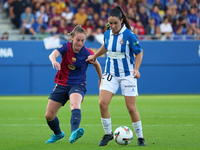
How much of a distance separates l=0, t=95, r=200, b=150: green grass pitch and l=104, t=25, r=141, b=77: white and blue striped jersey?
123 cm

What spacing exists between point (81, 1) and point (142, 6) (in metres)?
3.79

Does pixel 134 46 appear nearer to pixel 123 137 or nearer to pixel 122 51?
pixel 122 51

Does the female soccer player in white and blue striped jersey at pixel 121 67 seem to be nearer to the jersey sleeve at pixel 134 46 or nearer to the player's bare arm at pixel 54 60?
the jersey sleeve at pixel 134 46

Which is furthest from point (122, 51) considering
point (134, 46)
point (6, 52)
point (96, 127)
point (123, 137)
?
point (6, 52)

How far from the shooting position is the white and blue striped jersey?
724 centimetres

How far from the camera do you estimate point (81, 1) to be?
23.5 m

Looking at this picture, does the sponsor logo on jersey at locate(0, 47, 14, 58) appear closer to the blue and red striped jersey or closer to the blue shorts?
the blue and red striped jersey

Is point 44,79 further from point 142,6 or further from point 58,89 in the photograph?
point 58,89

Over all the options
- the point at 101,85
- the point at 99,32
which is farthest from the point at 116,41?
the point at 99,32

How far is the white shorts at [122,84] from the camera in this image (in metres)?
7.23

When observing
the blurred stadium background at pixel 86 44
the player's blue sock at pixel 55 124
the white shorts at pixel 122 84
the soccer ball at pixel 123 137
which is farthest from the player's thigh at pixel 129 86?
the blurred stadium background at pixel 86 44

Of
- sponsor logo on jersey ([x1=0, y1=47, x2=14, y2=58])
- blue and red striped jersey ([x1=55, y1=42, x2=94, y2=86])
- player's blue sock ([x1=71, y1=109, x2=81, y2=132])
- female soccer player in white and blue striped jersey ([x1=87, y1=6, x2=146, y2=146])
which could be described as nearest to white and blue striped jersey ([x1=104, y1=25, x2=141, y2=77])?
female soccer player in white and blue striped jersey ([x1=87, y1=6, x2=146, y2=146])

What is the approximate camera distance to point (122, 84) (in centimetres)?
730

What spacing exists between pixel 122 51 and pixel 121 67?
0.86ft
